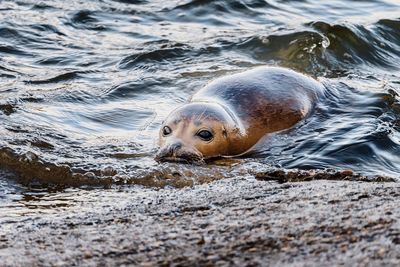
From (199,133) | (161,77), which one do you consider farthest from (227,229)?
(161,77)

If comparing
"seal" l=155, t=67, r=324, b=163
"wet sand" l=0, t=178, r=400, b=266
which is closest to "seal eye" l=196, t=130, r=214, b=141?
"seal" l=155, t=67, r=324, b=163

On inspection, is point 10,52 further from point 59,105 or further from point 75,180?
point 75,180

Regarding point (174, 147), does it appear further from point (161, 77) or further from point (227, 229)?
point (161, 77)

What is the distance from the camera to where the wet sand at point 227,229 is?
3279 millimetres

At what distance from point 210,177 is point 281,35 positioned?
450 centimetres

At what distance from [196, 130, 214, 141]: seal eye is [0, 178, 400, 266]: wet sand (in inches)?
59.9

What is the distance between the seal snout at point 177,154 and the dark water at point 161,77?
0.40ft

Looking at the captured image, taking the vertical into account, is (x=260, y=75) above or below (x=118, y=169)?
above

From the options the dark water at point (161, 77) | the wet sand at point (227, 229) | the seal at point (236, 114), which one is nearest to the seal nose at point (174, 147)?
the seal at point (236, 114)

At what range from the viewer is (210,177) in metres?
5.50

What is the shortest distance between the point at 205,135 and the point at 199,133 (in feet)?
0.18

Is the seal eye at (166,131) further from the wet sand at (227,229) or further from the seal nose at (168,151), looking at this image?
the wet sand at (227,229)

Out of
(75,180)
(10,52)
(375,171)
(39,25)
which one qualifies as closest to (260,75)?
(375,171)

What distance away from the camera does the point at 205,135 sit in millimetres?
6250
